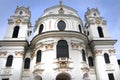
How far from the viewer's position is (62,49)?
25.0m

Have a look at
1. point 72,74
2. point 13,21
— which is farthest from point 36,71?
point 13,21

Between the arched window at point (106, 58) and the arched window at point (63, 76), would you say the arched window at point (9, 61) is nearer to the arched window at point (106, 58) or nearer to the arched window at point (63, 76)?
the arched window at point (63, 76)

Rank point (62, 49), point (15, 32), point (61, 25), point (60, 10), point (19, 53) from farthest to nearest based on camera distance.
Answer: point (60, 10), point (15, 32), point (61, 25), point (19, 53), point (62, 49)

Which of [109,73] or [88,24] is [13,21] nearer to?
[88,24]

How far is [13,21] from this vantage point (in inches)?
1221

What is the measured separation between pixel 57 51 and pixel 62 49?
782 millimetres

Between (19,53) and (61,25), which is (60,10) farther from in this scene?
(19,53)

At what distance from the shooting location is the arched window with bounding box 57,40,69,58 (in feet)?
80.3

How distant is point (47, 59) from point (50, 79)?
287cm

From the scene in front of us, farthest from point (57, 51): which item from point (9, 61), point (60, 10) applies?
point (60, 10)

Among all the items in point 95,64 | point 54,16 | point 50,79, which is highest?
point 54,16

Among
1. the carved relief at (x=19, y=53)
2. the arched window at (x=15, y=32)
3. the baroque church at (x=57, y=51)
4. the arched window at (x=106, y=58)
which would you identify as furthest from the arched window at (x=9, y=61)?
the arched window at (x=106, y=58)

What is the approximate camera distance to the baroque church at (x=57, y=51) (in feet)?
77.7

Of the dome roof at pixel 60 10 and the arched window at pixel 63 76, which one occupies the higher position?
the dome roof at pixel 60 10
